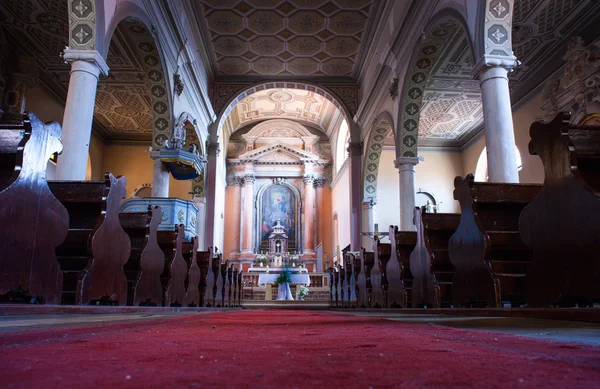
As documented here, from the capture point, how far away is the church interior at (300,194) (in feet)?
2.89

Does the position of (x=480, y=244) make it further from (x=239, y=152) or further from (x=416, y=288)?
(x=239, y=152)

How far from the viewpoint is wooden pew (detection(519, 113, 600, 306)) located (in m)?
2.53

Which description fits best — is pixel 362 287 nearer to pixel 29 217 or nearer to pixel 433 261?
pixel 433 261

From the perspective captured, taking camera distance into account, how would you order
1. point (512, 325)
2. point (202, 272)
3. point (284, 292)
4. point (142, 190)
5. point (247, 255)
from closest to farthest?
point (512, 325), point (202, 272), point (284, 292), point (142, 190), point (247, 255)

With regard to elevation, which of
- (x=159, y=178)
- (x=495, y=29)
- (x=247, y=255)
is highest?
(x=495, y=29)

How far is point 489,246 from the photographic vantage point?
3.34m

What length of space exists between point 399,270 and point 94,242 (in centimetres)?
284

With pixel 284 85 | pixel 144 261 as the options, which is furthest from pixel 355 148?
pixel 144 261

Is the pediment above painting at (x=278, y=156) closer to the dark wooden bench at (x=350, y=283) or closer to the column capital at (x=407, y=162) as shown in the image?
the column capital at (x=407, y=162)

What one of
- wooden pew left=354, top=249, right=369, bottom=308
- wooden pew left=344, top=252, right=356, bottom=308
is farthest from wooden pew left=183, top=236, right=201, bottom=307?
wooden pew left=344, top=252, right=356, bottom=308

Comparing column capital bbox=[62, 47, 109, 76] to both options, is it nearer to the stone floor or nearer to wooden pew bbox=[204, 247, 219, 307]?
wooden pew bbox=[204, 247, 219, 307]

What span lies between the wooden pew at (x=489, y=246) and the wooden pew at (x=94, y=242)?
8.73 feet

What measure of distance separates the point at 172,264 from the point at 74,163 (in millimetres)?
1973

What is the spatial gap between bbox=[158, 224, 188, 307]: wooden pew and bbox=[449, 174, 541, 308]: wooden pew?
265cm
